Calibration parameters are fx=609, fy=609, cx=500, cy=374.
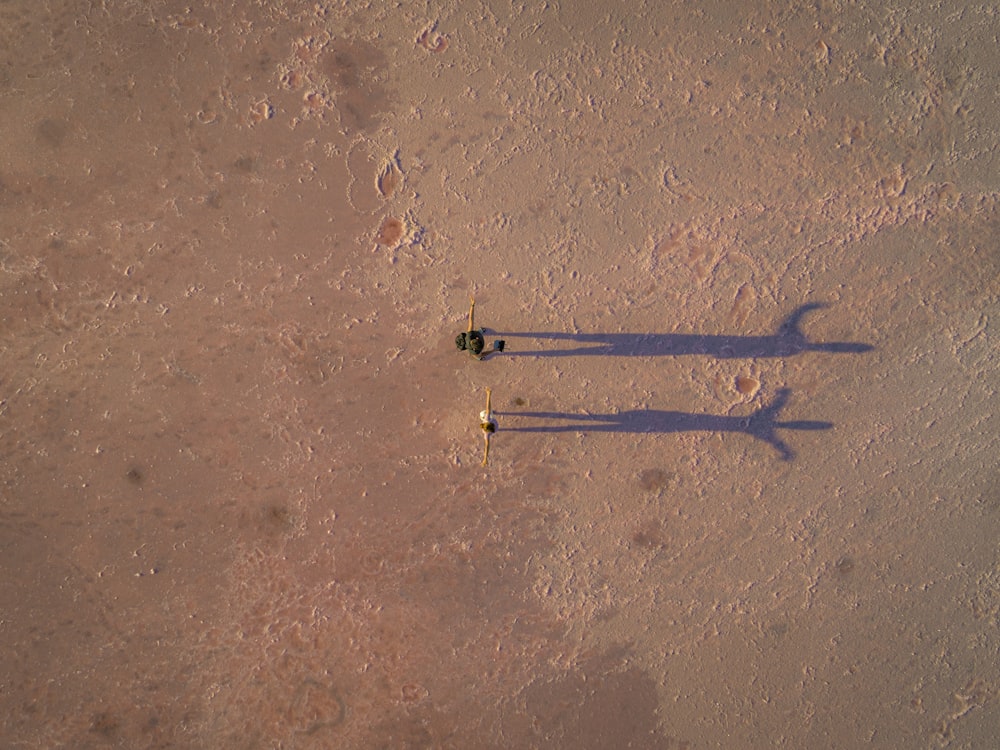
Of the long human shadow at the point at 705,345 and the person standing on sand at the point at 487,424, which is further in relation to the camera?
the long human shadow at the point at 705,345

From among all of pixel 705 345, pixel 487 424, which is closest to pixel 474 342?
pixel 487 424

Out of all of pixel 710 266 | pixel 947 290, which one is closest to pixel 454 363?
pixel 710 266

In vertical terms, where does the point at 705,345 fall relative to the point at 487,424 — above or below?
above

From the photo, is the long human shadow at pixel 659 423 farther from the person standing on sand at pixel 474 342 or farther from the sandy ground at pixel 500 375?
the person standing on sand at pixel 474 342

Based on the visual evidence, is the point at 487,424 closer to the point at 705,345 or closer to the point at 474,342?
the point at 474,342

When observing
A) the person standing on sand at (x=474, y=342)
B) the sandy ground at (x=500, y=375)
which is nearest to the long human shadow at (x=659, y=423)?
the sandy ground at (x=500, y=375)

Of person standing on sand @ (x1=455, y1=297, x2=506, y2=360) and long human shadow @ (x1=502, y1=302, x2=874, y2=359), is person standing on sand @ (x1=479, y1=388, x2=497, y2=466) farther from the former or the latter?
long human shadow @ (x1=502, y1=302, x2=874, y2=359)

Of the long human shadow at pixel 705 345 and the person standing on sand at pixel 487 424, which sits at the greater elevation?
the long human shadow at pixel 705 345
